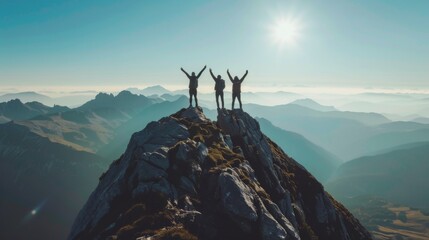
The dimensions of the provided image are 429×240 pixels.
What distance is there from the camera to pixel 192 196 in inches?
1302

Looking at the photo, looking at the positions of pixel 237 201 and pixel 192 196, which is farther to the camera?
pixel 192 196

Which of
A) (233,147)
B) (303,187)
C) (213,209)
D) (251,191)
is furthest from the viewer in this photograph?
(303,187)

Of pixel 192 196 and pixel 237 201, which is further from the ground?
pixel 237 201

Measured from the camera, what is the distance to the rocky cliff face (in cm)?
2900

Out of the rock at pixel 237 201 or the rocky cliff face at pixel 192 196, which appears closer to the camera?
the rocky cliff face at pixel 192 196

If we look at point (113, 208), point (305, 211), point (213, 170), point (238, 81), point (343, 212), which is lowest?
point (343, 212)

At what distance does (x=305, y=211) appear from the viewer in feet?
171

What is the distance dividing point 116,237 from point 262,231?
13.1 metres

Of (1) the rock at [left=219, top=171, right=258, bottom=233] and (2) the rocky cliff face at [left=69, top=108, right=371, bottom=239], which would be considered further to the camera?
(1) the rock at [left=219, top=171, right=258, bottom=233]

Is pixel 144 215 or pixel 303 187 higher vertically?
pixel 144 215

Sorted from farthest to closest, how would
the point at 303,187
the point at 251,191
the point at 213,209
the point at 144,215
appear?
the point at 303,187, the point at 251,191, the point at 213,209, the point at 144,215

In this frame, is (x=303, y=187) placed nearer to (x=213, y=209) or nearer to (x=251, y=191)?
(x=251, y=191)

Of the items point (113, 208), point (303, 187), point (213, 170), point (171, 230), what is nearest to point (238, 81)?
point (303, 187)

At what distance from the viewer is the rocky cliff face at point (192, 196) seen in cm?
2900
